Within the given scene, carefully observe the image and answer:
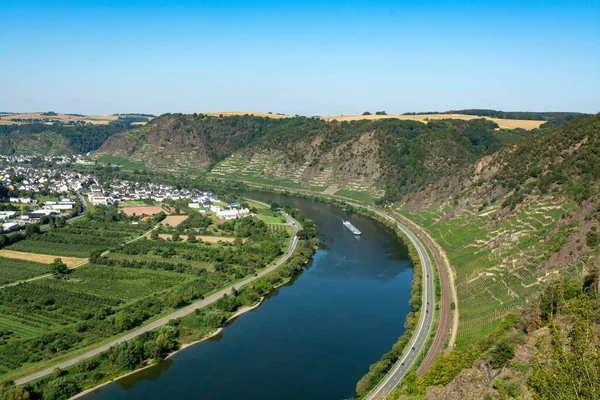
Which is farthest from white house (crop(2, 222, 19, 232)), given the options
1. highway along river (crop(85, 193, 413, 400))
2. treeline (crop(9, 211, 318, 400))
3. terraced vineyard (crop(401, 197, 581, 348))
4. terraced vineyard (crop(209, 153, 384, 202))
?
terraced vineyard (crop(401, 197, 581, 348))

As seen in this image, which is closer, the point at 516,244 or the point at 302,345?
the point at 302,345

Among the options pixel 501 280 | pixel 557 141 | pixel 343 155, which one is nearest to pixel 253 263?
pixel 501 280

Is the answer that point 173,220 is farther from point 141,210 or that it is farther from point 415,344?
point 415,344

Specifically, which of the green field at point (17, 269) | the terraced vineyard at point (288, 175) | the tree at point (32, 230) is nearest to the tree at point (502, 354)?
the green field at point (17, 269)

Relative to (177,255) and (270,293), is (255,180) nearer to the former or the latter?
(177,255)

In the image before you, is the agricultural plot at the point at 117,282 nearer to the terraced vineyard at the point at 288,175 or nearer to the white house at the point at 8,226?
the white house at the point at 8,226

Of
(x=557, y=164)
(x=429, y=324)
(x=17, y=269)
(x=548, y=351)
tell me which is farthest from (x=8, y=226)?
(x=557, y=164)

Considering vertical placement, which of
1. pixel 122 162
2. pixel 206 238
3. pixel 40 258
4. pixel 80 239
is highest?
pixel 122 162
